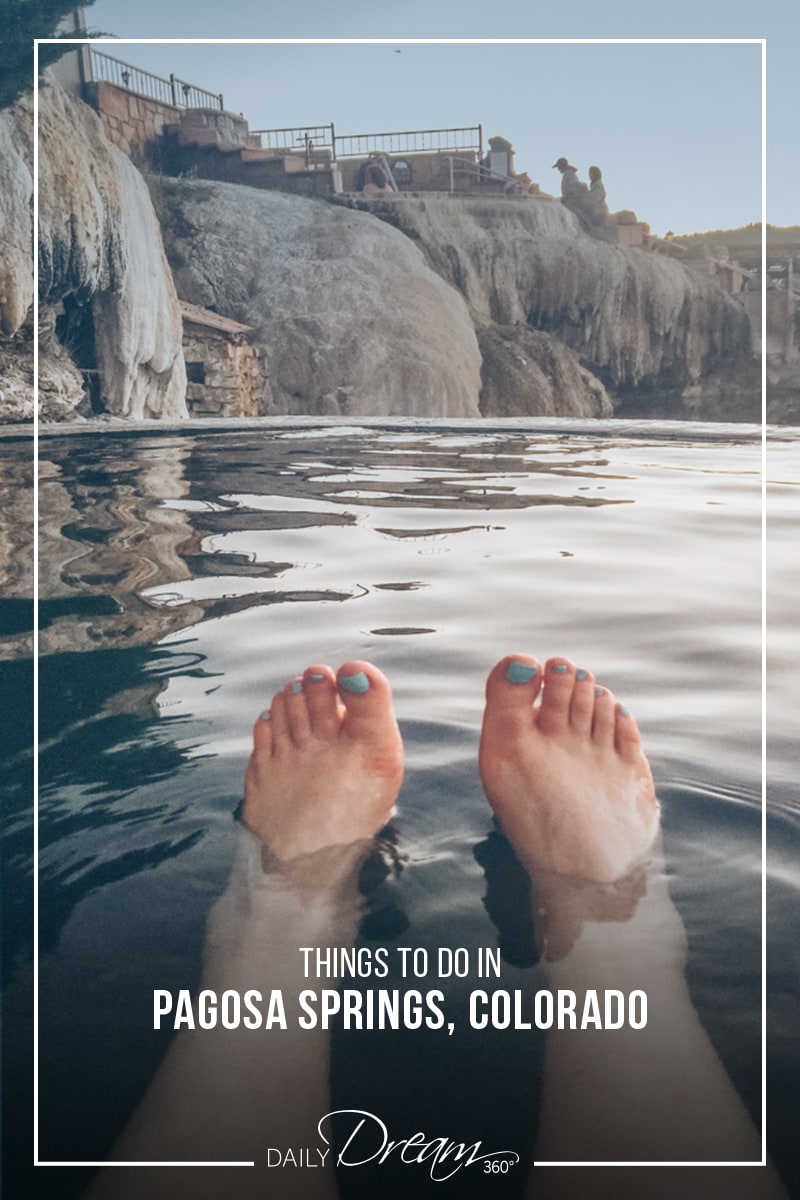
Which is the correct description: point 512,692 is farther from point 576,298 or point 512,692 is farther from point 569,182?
point 576,298

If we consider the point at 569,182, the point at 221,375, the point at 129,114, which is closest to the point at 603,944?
the point at 569,182

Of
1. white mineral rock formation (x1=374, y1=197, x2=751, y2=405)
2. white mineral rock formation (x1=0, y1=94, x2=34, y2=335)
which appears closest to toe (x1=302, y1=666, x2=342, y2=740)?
white mineral rock formation (x1=374, y1=197, x2=751, y2=405)

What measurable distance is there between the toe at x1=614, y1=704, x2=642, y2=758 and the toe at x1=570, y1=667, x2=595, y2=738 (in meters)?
0.03

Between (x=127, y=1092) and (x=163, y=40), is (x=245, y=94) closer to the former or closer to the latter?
(x=163, y=40)

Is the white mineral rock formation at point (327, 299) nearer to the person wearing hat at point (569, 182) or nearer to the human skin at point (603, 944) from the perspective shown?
the person wearing hat at point (569, 182)

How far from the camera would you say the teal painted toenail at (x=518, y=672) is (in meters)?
0.98

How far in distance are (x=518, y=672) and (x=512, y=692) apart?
2 cm

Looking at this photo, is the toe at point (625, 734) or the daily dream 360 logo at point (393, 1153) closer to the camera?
the daily dream 360 logo at point (393, 1153)

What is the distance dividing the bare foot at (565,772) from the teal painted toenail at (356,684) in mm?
129

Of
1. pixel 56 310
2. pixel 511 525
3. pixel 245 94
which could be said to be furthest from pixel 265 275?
pixel 511 525

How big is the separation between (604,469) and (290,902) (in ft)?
4.55

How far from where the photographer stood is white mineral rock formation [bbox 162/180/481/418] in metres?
1.57

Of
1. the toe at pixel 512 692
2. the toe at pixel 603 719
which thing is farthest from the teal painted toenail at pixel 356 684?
the toe at pixel 603 719

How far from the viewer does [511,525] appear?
1.60 m
